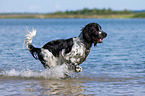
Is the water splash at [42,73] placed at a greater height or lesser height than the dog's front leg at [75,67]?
lesser

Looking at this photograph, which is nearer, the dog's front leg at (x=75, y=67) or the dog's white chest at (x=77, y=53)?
the dog's white chest at (x=77, y=53)

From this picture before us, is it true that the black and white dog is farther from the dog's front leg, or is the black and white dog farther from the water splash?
the water splash

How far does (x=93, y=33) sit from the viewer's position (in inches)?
344

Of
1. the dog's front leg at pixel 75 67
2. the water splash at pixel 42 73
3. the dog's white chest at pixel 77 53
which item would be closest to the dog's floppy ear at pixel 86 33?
the dog's white chest at pixel 77 53

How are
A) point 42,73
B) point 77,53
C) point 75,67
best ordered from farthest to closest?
point 42,73 < point 75,67 < point 77,53

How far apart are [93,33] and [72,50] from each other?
81 centimetres

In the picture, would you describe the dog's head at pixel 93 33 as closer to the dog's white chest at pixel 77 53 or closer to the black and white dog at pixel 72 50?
the black and white dog at pixel 72 50

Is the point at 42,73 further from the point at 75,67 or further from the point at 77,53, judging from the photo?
the point at 77,53

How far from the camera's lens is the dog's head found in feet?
28.6

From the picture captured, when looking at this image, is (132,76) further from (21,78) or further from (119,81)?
(21,78)

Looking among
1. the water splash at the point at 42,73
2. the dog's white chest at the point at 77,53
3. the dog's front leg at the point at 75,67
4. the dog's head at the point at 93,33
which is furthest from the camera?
the water splash at the point at 42,73

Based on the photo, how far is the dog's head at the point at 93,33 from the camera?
343 inches

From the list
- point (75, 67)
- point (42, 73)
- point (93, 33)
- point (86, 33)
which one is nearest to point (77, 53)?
point (75, 67)

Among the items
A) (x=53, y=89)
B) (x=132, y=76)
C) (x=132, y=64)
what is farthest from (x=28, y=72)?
(x=132, y=64)
